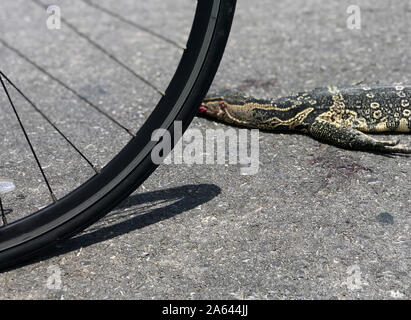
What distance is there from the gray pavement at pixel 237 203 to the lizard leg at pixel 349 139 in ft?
0.19

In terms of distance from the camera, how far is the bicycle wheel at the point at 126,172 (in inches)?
108

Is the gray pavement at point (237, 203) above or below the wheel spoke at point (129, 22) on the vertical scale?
below

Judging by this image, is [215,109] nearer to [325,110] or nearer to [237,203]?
[325,110]

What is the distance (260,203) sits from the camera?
3.39 meters

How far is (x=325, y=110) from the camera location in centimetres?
436

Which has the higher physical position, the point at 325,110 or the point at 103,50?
the point at 103,50

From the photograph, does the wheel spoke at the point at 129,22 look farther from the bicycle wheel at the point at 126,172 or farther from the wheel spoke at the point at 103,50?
the bicycle wheel at the point at 126,172

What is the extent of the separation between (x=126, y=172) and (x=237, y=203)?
81cm

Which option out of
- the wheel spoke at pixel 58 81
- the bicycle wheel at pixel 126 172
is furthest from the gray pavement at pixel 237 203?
the bicycle wheel at pixel 126 172

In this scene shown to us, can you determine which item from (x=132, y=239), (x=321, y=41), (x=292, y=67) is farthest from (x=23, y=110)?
(x=321, y=41)

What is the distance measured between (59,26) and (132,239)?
12.3 feet

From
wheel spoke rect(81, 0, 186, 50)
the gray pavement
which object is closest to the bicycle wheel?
the gray pavement

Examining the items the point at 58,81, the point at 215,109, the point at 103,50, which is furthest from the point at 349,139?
the point at 103,50

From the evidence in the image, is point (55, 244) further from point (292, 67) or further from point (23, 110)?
point (292, 67)
